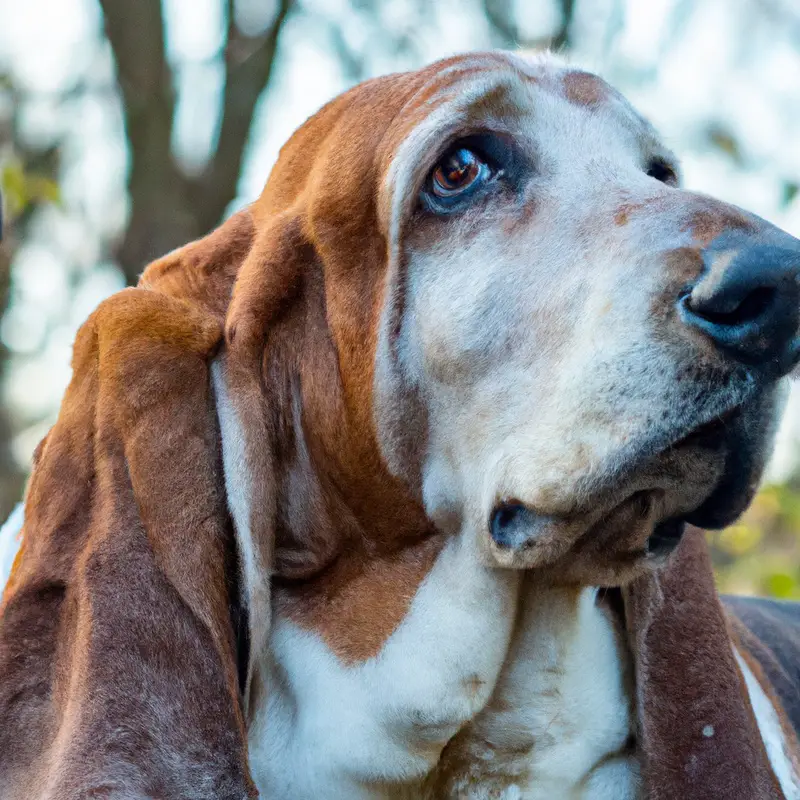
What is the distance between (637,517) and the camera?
2477 mm

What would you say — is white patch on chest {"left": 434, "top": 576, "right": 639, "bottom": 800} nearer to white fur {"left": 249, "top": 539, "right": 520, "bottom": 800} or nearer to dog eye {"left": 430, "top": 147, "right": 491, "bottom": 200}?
white fur {"left": 249, "top": 539, "right": 520, "bottom": 800}

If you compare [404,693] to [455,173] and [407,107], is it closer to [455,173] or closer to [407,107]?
[455,173]

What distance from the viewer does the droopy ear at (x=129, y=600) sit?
8.09 ft

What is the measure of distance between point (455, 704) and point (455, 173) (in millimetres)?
1283

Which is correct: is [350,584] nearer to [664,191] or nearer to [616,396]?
[616,396]

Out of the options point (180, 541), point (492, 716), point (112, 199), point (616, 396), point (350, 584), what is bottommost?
point (112, 199)

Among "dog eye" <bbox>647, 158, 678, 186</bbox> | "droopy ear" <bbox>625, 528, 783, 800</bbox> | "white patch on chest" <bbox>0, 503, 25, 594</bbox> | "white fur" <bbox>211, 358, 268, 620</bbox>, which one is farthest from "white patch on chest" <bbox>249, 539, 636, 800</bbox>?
"dog eye" <bbox>647, 158, 678, 186</bbox>

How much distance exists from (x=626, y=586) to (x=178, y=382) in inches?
50.0

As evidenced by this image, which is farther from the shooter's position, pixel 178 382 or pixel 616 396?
pixel 178 382

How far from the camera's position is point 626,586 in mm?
2943

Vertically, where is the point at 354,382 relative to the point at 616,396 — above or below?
below

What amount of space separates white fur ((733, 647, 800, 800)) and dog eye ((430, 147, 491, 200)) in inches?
57.5

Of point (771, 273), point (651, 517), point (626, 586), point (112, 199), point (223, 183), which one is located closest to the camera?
point (771, 273)

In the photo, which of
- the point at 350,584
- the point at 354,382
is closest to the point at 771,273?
the point at 354,382
